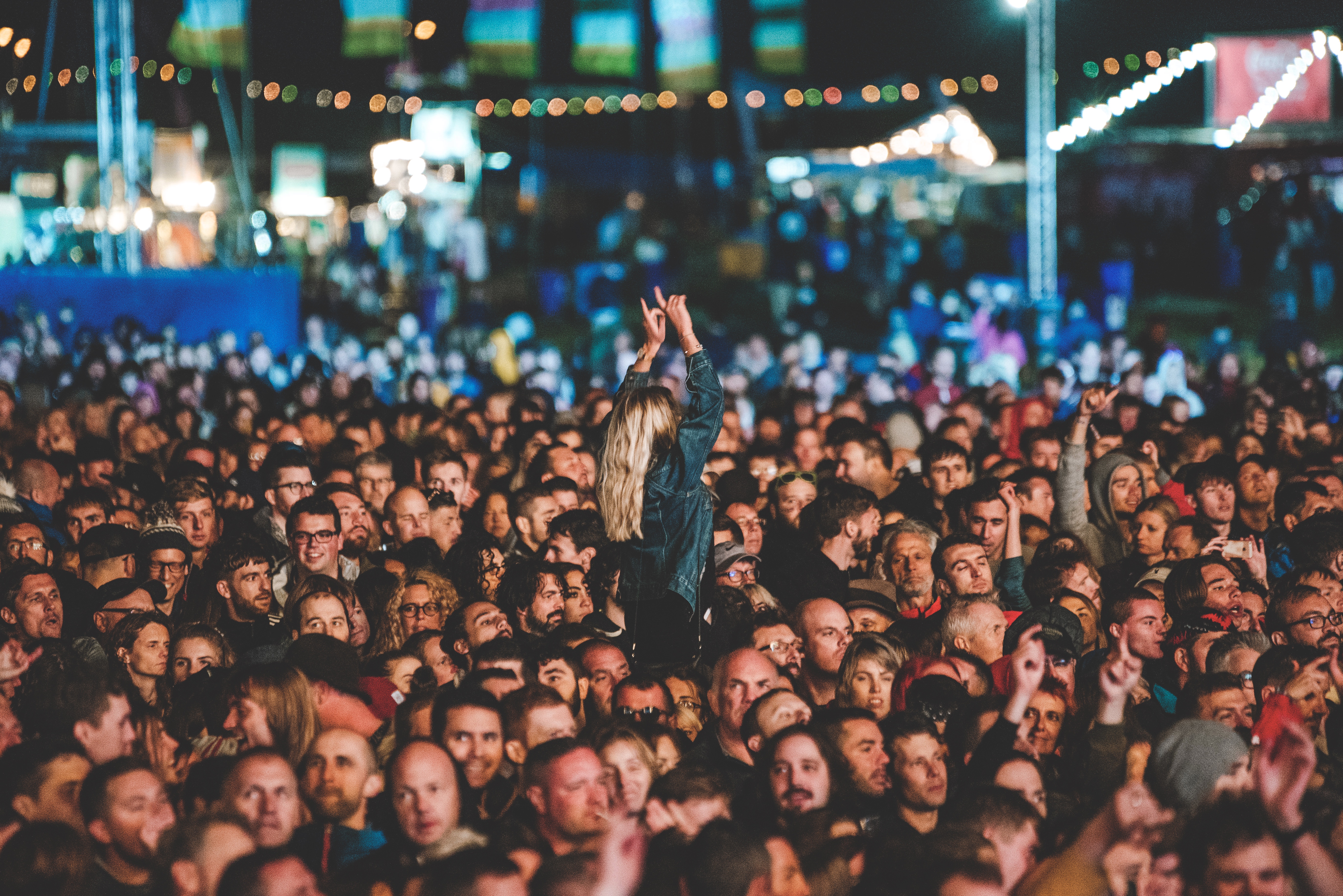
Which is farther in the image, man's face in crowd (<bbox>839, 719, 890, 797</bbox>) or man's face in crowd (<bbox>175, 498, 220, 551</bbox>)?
man's face in crowd (<bbox>175, 498, 220, 551</bbox>)

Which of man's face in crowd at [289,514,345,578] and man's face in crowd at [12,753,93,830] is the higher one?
man's face in crowd at [289,514,345,578]

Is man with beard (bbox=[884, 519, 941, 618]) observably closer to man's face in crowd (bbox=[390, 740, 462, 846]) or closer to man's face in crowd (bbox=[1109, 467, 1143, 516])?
man's face in crowd (bbox=[1109, 467, 1143, 516])

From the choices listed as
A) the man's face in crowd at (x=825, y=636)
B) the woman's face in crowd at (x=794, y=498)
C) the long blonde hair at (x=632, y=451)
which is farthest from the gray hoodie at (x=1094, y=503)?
the long blonde hair at (x=632, y=451)

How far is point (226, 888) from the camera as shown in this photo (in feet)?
12.0

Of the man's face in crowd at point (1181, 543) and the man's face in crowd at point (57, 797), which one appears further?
the man's face in crowd at point (1181, 543)

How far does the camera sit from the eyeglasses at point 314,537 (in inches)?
275

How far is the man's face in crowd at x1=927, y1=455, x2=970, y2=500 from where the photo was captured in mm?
8766

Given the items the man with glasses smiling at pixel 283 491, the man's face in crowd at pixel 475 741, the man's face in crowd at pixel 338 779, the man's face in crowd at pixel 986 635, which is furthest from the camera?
the man with glasses smiling at pixel 283 491

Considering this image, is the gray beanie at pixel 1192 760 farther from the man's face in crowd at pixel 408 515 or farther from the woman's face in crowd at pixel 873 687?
the man's face in crowd at pixel 408 515

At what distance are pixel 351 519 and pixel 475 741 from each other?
3.04 meters

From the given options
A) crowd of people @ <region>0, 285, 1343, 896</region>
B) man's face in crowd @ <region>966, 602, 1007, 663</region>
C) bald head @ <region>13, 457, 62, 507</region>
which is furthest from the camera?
bald head @ <region>13, 457, 62, 507</region>

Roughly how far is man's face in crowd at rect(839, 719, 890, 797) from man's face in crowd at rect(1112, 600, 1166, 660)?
1626mm

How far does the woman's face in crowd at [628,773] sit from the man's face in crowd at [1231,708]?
2061mm

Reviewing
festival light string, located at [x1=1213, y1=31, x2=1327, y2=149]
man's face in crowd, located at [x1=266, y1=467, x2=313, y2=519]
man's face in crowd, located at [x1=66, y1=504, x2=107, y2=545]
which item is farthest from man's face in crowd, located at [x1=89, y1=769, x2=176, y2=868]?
festival light string, located at [x1=1213, y1=31, x2=1327, y2=149]
